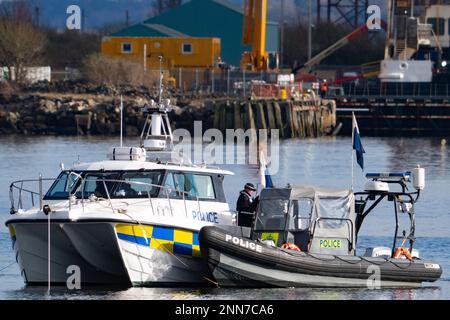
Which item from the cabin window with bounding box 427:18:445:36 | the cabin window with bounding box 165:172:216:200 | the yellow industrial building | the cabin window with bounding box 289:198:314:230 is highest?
the cabin window with bounding box 427:18:445:36

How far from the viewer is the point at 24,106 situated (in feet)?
231

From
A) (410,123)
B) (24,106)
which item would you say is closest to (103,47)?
(24,106)

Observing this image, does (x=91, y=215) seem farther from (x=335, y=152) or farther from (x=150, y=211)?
(x=335, y=152)

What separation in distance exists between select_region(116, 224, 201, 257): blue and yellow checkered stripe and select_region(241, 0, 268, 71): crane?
47115 millimetres

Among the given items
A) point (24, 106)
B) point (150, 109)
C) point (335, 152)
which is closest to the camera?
point (150, 109)

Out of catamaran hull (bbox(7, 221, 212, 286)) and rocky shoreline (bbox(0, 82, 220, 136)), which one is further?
rocky shoreline (bbox(0, 82, 220, 136))

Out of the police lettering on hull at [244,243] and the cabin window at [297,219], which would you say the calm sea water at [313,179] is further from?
the cabin window at [297,219]

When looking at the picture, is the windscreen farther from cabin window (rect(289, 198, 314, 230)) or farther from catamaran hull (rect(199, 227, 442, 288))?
catamaran hull (rect(199, 227, 442, 288))

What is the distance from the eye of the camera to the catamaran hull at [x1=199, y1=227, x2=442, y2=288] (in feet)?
71.7

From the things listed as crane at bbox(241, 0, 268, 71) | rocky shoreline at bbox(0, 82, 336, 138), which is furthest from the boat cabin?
crane at bbox(241, 0, 268, 71)

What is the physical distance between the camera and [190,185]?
23594 mm

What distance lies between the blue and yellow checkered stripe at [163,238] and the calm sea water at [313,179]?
0.70 m
